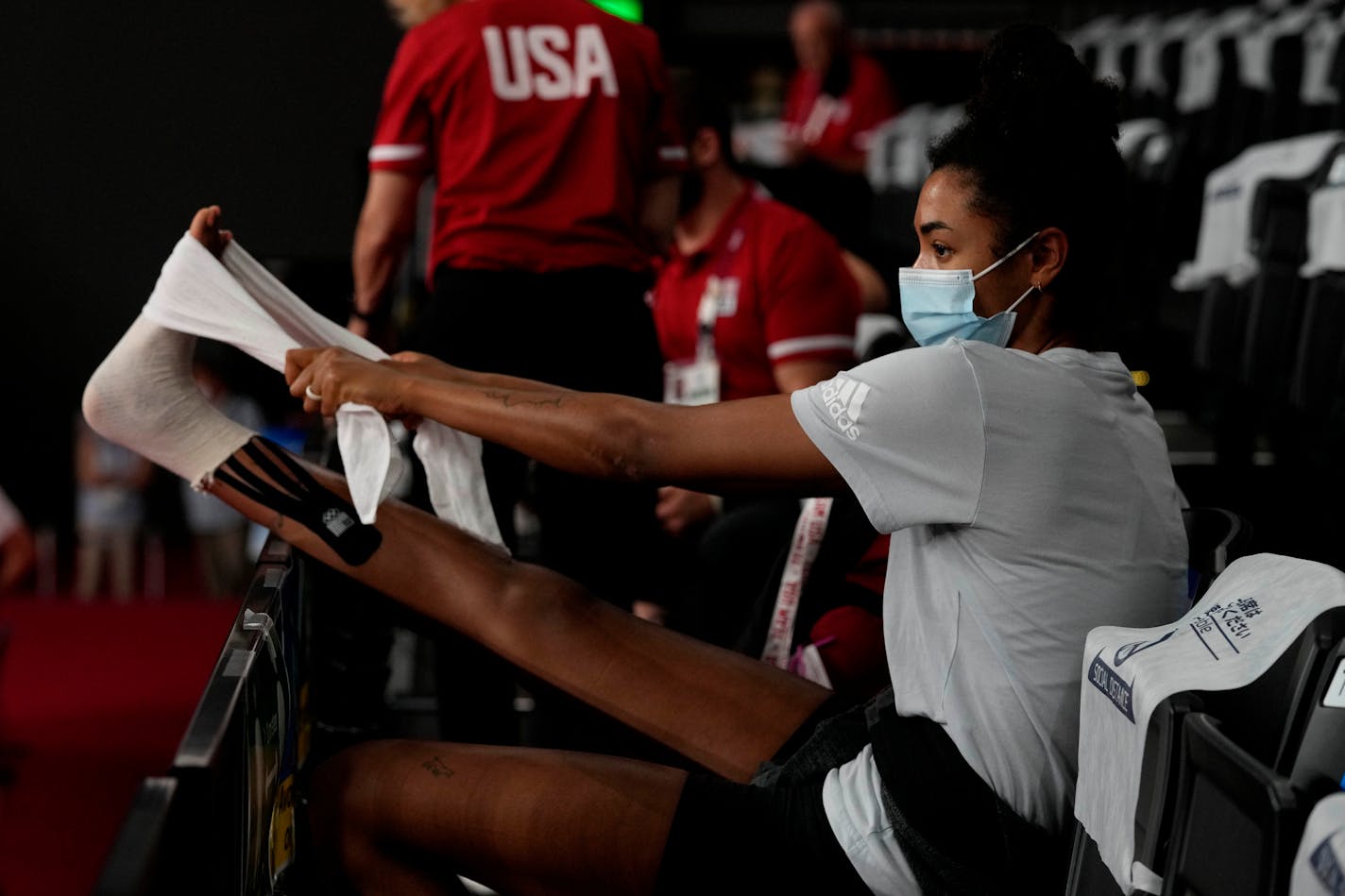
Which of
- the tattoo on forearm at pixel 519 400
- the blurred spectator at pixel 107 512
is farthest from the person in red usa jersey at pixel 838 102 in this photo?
the tattoo on forearm at pixel 519 400

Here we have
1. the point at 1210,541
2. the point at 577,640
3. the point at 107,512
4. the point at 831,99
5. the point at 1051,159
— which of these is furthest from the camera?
the point at 831,99

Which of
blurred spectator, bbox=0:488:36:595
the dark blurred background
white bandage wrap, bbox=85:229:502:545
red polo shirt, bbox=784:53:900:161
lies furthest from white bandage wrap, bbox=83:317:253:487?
red polo shirt, bbox=784:53:900:161

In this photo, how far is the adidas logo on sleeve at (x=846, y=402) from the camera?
1.51 metres

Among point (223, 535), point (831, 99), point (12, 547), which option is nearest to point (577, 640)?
point (12, 547)

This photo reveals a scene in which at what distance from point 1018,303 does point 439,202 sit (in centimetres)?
132

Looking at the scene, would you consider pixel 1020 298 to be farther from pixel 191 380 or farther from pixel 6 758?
pixel 6 758

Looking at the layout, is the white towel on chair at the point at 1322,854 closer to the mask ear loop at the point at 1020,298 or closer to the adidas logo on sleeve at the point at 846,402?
the adidas logo on sleeve at the point at 846,402

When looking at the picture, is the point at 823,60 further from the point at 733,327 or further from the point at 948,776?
the point at 948,776

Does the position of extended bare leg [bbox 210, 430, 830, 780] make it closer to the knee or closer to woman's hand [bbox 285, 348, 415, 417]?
woman's hand [bbox 285, 348, 415, 417]

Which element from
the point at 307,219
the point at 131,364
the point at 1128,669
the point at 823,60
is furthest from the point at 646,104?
the point at 823,60

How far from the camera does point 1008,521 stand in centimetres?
151

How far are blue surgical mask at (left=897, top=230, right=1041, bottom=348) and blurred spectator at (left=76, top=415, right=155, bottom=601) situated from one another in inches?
238

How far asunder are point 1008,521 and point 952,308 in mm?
244

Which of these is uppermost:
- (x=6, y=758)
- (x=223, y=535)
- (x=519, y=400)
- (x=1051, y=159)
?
(x=1051, y=159)
